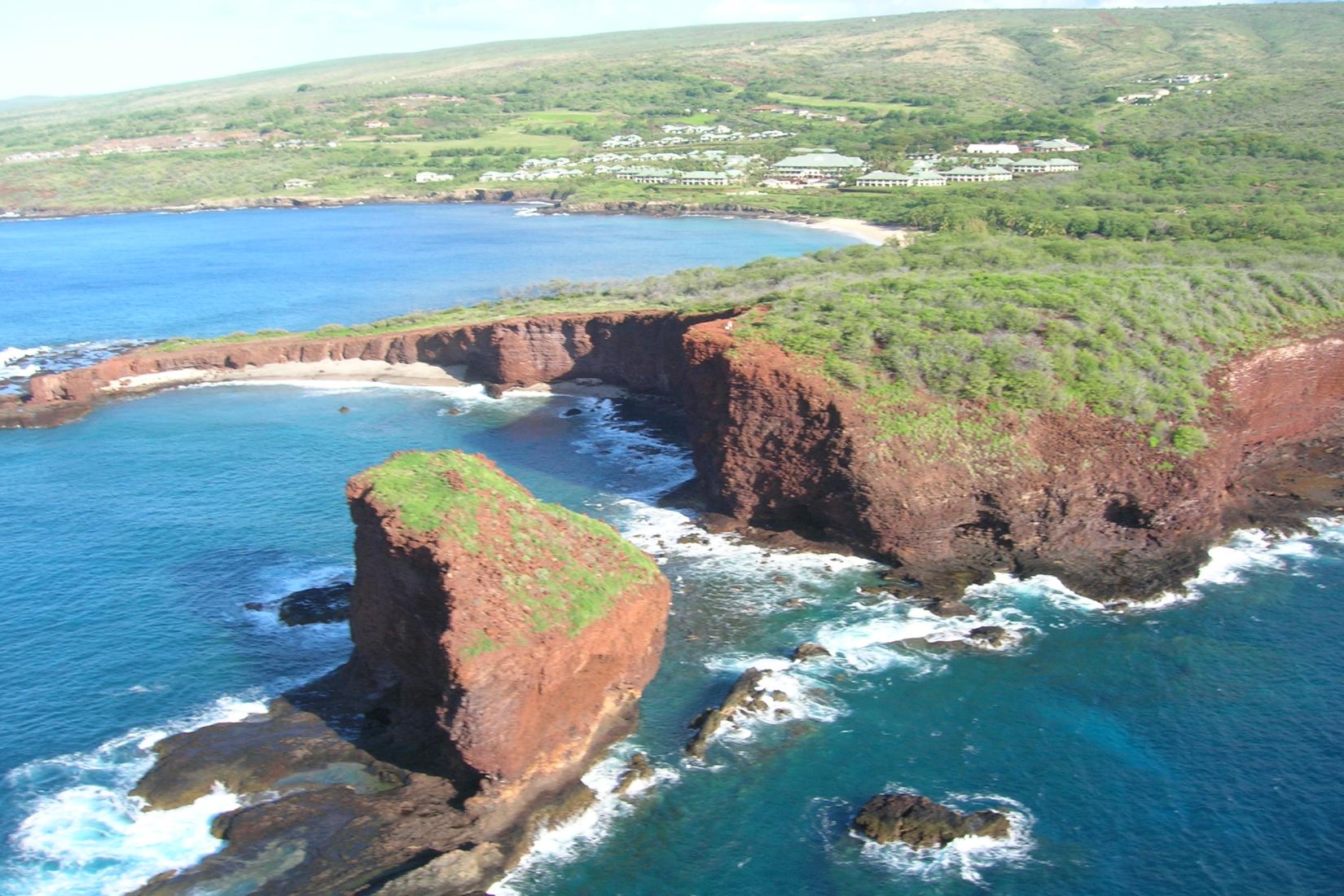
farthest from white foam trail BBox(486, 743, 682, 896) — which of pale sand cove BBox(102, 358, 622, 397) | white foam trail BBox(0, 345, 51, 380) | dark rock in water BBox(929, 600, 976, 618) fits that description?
white foam trail BBox(0, 345, 51, 380)

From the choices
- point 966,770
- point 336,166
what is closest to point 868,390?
point 966,770

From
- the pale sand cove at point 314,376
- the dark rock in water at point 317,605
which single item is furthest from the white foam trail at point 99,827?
the pale sand cove at point 314,376

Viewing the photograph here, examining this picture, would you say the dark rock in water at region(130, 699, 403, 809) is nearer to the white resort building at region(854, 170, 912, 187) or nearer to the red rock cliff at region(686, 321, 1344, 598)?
the red rock cliff at region(686, 321, 1344, 598)

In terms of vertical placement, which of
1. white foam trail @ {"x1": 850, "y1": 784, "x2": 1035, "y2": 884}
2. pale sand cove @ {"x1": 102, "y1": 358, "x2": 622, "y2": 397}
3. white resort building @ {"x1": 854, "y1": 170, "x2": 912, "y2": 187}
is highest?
white resort building @ {"x1": 854, "y1": 170, "x2": 912, "y2": 187}

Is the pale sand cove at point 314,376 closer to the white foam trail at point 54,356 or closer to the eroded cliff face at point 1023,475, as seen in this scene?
the white foam trail at point 54,356

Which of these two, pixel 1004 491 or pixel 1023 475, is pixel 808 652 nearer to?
pixel 1004 491
